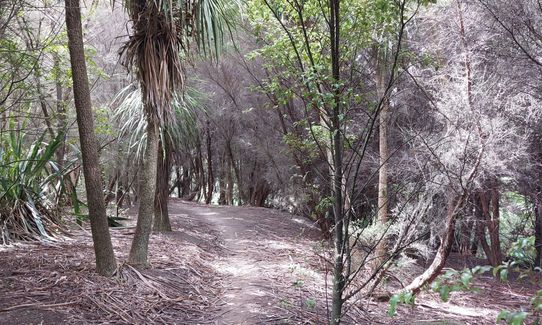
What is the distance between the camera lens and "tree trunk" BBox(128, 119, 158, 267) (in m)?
5.11

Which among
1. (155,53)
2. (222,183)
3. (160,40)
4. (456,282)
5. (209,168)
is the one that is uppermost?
(160,40)

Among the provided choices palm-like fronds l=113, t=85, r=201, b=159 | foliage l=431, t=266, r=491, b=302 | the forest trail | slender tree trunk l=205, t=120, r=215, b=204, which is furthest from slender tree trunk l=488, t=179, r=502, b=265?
slender tree trunk l=205, t=120, r=215, b=204

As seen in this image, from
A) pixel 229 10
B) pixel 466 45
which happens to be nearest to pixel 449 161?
pixel 466 45

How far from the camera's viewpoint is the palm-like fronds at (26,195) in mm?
5410

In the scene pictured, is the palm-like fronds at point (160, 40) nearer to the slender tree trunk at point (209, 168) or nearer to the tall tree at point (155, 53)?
the tall tree at point (155, 53)

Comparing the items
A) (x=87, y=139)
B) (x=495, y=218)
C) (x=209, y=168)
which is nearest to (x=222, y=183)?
(x=209, y=168)

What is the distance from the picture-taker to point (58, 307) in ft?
12.0

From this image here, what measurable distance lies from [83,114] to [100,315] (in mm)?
1856

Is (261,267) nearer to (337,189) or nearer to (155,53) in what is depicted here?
(155,53)

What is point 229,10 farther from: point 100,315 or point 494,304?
point 494,304

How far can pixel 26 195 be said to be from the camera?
19.1 ft

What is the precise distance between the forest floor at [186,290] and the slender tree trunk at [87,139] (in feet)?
1.19

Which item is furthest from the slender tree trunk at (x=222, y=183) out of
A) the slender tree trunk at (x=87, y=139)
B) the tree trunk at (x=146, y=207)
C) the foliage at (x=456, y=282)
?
the foliage at (x=456, y=282)

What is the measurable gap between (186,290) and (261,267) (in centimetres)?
178
